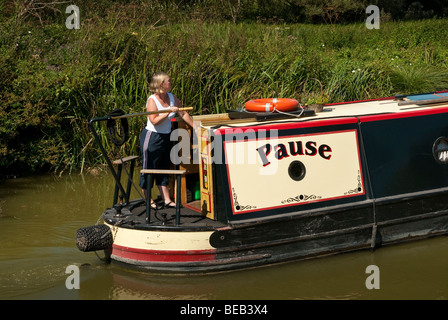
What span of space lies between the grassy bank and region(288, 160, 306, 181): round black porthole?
14.9ft

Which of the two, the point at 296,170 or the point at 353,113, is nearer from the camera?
the point at 296,170

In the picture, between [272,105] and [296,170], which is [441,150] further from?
[272,105]

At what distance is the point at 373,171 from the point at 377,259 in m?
0.98

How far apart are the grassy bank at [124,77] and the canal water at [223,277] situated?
3.03 m

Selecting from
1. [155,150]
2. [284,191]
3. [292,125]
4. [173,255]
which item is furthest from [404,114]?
[173,255]

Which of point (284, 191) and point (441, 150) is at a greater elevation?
point (441, 150)

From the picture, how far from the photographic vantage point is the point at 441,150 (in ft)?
27.3

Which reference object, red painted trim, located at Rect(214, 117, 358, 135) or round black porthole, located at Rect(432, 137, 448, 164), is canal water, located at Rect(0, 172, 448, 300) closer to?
round black porthole, located at Rect(432, 137, 448, 164)

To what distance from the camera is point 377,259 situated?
778 centimetres

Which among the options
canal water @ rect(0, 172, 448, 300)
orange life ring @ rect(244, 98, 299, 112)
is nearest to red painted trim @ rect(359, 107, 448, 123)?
orange life ring @ rect(244, 98, 299, 112)

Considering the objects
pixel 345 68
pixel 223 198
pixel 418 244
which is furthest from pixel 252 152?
pixel 345 68

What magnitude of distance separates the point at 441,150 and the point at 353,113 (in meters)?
1.11

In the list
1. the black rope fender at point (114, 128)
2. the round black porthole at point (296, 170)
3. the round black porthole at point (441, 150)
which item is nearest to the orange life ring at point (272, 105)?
the round black porthole at point (296, 170)

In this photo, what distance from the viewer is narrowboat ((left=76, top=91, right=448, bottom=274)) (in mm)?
7270
